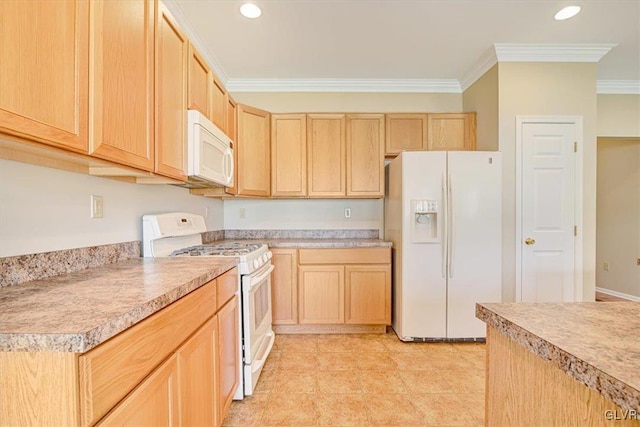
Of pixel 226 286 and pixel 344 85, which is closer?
pixel 226 286

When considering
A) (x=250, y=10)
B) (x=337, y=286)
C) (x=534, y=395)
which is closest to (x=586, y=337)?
(x=534, y=395)

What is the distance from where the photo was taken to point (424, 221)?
2.68 metres

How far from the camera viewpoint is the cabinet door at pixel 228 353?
1489 mm

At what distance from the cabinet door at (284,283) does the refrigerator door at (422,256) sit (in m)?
1.03

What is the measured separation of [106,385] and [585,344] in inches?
43.0

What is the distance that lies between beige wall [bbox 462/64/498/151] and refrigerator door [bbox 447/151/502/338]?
285mm

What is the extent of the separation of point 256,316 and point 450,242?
177 centimetres

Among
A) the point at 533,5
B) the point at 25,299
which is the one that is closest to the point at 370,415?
the point at 25,299

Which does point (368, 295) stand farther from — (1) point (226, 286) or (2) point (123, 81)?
(2) point (123, 81)

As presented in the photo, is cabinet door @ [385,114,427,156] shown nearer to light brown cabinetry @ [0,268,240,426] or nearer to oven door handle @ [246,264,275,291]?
oven door handle @ [246,264,275,291]

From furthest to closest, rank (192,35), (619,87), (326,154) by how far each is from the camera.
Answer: (619,87), (326,154), (192,35)

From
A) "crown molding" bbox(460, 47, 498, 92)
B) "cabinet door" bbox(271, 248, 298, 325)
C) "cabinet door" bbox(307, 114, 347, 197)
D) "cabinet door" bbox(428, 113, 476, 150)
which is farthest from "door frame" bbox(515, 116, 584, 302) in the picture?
"cabinet door" bbox(271, 248, 298, 325)

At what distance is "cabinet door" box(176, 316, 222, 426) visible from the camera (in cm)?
110

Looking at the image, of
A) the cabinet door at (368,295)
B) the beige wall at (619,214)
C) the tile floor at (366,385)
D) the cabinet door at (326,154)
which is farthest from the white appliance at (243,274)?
the beige wall at (619,214)
